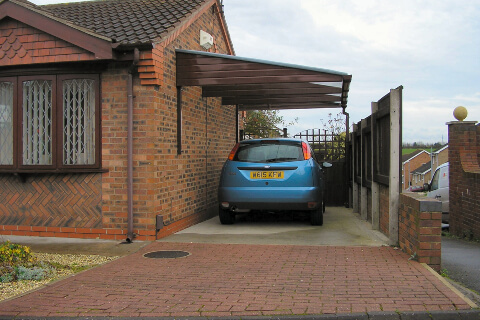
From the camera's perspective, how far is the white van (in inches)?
493

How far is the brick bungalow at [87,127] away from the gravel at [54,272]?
1042 millimetres

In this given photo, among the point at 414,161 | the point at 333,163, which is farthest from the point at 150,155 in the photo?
the point at 414,161

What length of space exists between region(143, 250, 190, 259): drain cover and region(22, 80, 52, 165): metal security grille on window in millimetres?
2594

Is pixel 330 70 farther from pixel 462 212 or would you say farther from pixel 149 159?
pixel 462 212

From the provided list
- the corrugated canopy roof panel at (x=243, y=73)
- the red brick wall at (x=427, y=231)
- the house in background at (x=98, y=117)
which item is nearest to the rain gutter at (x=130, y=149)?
the house in background at (x=98, y=117)

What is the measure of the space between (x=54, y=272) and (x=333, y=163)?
29.9 ft

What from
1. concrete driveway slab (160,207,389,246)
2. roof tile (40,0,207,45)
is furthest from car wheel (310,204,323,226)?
roof tile (40,0,207,45)

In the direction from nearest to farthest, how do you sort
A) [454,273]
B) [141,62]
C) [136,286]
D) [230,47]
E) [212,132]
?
[136,286]
[454,273]
[141,62]
[212,132]
[230,47]

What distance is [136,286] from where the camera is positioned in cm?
500

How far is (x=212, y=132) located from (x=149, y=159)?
3.46m

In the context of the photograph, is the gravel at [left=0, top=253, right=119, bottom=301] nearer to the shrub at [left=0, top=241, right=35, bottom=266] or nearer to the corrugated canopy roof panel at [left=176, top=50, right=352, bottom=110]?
the shrub at [left=0, top=241, right=35, bottom=266]

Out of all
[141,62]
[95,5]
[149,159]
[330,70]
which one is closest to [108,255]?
[149,159]

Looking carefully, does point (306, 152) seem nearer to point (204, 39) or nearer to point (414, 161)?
point (204, 39)

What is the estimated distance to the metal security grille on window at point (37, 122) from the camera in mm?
7895
